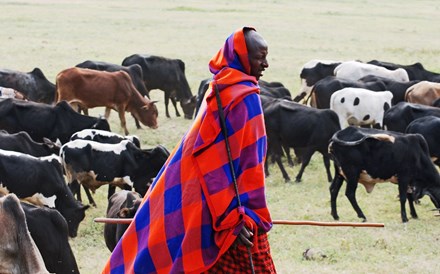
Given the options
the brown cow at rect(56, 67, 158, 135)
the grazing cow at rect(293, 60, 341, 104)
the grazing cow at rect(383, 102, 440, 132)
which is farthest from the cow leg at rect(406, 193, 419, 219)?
the grazing cow at rect(293, 60, 341, 104)

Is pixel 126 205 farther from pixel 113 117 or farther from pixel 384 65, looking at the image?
pixel 384 65

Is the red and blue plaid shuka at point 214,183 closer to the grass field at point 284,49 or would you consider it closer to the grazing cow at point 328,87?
the grass field at point 284,49

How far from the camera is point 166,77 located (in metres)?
20.8

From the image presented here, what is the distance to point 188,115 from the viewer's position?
780 inches

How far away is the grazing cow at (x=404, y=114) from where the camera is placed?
15000 mm

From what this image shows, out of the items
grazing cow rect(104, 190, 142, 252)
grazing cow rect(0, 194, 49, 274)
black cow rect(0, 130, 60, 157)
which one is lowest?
black cow rect(0, 130, 60, 157)

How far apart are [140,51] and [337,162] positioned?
17437mm

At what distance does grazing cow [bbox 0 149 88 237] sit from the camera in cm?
1071

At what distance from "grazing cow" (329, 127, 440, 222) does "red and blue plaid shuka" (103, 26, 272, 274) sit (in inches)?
262

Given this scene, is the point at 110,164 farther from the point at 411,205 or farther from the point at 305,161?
the point at 411,205

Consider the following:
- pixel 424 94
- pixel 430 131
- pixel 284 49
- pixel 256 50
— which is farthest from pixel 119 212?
pixel 284 49

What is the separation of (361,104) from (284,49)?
1385cm

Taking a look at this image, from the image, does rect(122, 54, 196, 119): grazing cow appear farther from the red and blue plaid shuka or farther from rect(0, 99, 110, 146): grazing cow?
the red and blue plaid shuka

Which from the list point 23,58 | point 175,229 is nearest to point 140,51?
point 23,58
